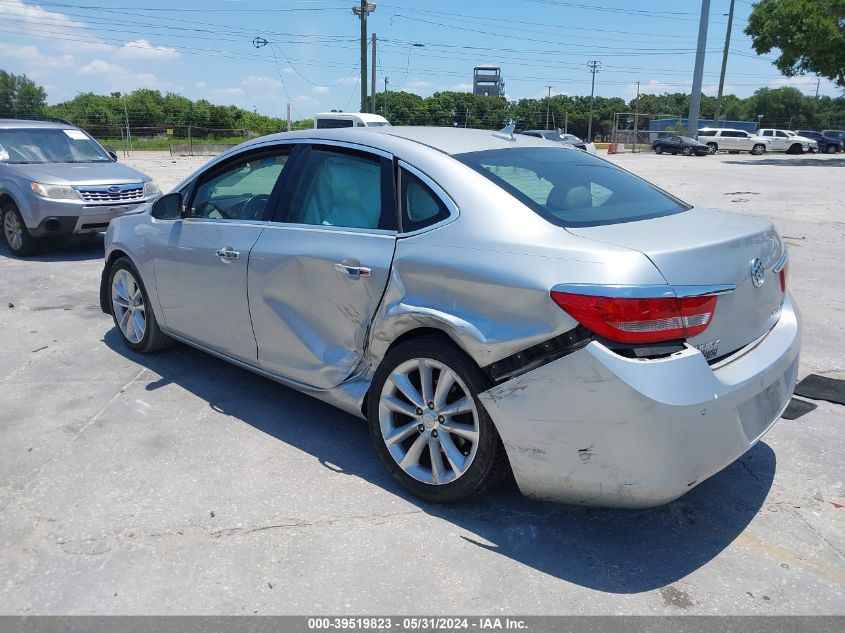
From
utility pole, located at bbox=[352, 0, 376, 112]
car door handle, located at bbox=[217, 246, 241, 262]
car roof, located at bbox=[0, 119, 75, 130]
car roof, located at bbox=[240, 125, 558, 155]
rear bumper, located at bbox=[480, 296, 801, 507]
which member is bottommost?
rear bumper, located at bbox=[480, 296, 801, 507]

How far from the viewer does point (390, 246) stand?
3227mm

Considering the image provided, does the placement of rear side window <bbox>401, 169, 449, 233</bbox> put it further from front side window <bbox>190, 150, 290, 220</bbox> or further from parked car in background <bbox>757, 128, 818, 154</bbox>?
parked car in background <bbox>757, 128, 818, 154</bbox>

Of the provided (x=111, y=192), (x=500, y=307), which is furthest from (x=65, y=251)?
(x=500, y=307)

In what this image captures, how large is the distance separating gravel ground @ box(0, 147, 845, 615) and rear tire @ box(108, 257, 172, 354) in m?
0.50

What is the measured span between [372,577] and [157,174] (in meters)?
22.1

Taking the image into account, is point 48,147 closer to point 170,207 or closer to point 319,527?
point 170,207

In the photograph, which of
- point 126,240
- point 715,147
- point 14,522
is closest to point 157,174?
point 126,240

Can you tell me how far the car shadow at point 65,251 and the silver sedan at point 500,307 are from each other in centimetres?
581

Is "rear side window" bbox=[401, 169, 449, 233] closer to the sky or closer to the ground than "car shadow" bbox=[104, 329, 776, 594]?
closer to the sky

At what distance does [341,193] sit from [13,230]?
739 cm

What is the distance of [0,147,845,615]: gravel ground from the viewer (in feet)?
8.54

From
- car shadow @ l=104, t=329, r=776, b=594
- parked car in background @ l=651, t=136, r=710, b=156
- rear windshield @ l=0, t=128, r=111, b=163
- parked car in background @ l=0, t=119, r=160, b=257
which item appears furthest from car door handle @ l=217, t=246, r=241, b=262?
parked car in background @ l=651, t=136, r=710, b=156

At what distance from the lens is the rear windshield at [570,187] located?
3.08 m

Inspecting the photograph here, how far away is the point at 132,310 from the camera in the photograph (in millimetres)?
5105
